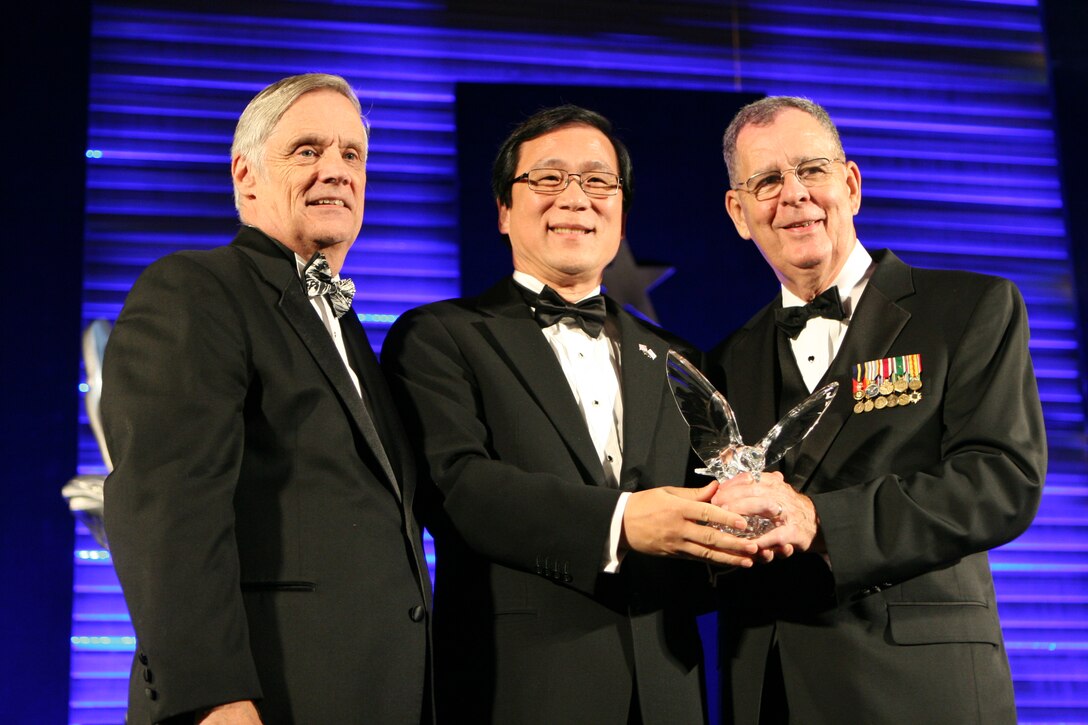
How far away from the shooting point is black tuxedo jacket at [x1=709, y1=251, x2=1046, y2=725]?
2.42 metres

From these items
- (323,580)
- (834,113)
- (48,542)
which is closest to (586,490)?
(323,580)

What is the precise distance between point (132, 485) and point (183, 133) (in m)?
2.96

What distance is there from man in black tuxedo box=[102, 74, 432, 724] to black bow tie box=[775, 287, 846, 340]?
102cm

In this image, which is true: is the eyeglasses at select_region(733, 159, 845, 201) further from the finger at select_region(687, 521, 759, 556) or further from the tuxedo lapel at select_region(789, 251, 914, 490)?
the finger at select_region(687, 521, 759, 556)

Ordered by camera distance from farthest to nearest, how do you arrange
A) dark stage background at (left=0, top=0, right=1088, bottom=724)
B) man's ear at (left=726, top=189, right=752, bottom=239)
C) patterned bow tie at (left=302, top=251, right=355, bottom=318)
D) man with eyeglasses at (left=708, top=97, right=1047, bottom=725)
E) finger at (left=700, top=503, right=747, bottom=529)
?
dark stage background at (left=0, top=0, right=1088, bottom=724)
man's ear at (left=726, top=189, right=752, bottom=239)
patterned bow tie at (left=302, top=251, right=355, bottom=318)
man with eyeglasses at (left=708, top=97, right=1047, bottom=725)
finger at (left=700, top=503, right=747, bottom=529)

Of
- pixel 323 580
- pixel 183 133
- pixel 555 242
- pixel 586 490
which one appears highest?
pixel 183 133

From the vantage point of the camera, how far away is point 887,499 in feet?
7.98

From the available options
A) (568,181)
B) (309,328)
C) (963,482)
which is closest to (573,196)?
(568,181)

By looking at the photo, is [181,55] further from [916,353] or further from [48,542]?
[916,353]

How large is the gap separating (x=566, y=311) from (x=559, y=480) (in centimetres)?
56

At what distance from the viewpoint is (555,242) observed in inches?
120

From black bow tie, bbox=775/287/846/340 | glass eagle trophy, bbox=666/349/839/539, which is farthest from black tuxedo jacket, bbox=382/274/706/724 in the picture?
black bow tie, bbox=775/287/846/340

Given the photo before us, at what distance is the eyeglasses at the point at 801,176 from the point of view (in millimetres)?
3004

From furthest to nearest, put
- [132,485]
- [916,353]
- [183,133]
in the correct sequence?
[183,133] → [916,353] → [132,485]
